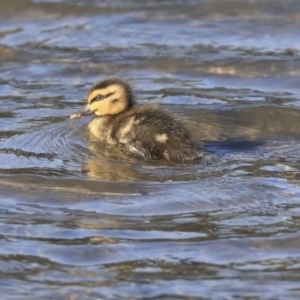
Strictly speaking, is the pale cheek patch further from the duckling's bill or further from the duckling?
the duckling's bill

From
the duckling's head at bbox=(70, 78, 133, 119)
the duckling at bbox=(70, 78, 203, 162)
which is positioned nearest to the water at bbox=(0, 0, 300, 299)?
the duckling at bbox=(70, 78, 203, 162)

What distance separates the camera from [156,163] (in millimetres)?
6098

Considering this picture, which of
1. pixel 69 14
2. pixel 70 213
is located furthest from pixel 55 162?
pixel 69 14

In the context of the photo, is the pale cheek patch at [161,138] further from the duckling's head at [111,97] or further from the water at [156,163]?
the duckling's head at [111,97]

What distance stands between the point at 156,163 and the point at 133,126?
359 mm

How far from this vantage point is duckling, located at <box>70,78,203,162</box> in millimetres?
6145

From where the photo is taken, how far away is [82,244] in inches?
185

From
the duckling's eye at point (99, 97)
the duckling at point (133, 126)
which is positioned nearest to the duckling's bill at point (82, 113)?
the duckling at point (133, 126)

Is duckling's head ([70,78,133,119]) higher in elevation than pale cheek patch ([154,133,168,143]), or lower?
higher

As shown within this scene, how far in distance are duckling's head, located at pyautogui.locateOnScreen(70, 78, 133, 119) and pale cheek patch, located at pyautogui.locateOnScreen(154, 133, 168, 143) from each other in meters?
0.67

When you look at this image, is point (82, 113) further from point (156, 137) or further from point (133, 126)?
point (156, 137)

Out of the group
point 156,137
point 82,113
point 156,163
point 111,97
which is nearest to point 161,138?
point 156,137

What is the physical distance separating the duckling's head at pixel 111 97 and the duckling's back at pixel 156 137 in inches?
13.5

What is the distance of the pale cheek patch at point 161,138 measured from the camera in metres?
6.16
